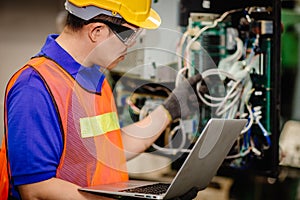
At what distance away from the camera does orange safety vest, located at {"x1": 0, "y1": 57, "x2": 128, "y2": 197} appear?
1607mm

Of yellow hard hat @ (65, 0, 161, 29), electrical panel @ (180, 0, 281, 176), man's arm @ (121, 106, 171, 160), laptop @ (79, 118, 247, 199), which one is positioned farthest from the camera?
electrical panel @ (180, 0, 281, 176)

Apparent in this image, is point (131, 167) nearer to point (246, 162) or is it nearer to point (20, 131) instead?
point (246, 162)

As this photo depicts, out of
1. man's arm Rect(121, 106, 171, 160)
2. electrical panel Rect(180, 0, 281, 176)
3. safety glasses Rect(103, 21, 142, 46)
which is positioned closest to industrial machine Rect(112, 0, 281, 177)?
electrical panel Rect(180, 0, 281, 176)

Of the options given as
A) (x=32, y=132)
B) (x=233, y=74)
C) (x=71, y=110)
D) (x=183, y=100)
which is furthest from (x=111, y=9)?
(x=233, y=74)

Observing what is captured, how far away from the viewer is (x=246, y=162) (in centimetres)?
232

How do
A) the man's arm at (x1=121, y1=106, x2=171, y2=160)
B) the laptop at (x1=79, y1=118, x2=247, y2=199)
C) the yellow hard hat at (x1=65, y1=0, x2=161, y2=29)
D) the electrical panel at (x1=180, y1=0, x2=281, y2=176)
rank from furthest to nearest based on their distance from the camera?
the electrical panel at (x1=180, y1=0, x2=281, y2=176) < the man's arm at (x1=121, y1=106, x2=171, y2=160) < the yellow hard hat at (x1=65, y1=0, x2=161, y2=29) < the laptop at (x1=79, y1=118, x2=247, y2=199)

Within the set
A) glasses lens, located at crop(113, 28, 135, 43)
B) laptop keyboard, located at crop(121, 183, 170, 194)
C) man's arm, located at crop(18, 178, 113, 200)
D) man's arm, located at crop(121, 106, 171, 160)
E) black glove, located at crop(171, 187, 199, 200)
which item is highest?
glasses lens, located at crop(113, 28, 135, 43)

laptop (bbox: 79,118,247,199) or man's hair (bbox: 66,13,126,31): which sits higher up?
man's hair (bbox: 66,13,126,31)

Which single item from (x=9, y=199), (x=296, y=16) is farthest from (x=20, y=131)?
(x=296, y=16)

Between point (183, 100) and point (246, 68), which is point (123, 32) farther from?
point (246, 68)

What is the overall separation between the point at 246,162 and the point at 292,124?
38cm

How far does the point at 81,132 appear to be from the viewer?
1658mm

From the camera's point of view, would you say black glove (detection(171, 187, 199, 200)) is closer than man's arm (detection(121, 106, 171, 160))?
Yes

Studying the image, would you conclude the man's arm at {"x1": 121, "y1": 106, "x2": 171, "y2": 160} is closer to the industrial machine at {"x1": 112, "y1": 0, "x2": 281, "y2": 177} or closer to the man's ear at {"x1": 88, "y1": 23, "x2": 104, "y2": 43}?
the industrial machine at {"x1": 112, "y1": 0, "x2": 281, "y2": 177}
